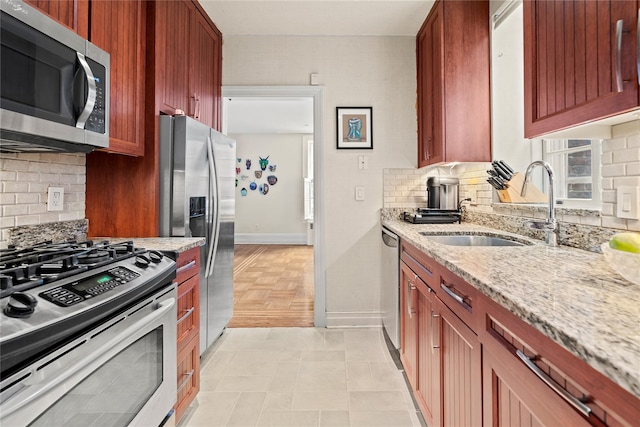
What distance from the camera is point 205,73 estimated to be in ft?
8.36

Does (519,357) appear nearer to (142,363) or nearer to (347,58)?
(142,363)

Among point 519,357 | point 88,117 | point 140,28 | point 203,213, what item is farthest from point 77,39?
point 519,357

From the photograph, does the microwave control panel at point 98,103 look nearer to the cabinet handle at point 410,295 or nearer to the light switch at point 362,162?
the cabinet handle at point 410,295

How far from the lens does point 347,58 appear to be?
2.89 metres

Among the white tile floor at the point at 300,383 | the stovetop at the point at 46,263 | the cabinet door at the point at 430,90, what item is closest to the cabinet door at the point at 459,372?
the white tile floor at the point at 300,383

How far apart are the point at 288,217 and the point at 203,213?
5.52 meters

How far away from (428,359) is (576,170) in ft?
4.22

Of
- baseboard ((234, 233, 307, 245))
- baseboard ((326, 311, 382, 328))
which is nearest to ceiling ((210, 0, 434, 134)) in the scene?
baseboard ((326, 311, 382, 328))

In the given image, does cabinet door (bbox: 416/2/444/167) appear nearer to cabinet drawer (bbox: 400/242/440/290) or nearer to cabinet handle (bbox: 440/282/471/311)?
cabinet drawer (bbox: 400/242/440/290)

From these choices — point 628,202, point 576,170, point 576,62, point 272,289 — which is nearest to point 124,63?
point 576,62

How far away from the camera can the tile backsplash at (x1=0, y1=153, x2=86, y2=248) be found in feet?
4.50

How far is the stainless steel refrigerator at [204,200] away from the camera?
1885mm

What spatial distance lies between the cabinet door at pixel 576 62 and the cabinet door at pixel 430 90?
0.95 m

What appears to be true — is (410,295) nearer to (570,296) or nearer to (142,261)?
(570,296)
